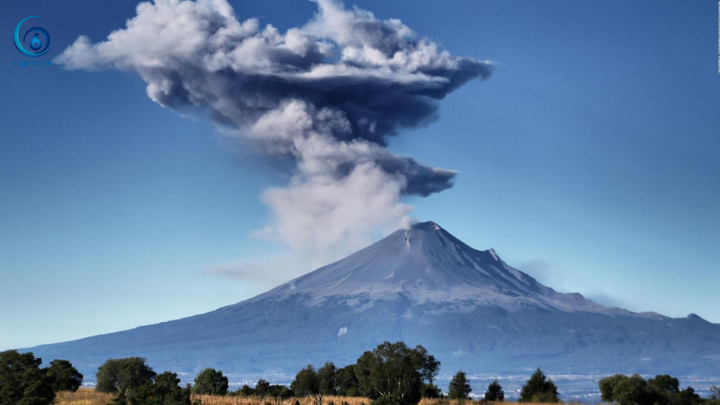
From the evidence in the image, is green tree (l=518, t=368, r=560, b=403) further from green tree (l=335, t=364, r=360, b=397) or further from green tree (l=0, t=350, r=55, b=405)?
green tree (l=0, t=350, r=55, b=405)

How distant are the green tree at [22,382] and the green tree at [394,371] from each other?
22179 mm

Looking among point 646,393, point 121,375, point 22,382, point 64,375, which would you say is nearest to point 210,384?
point 121,375

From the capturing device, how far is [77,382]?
50.7 meters

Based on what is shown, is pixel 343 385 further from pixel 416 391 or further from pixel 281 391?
pixel 416 391

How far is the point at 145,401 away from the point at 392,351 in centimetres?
2134

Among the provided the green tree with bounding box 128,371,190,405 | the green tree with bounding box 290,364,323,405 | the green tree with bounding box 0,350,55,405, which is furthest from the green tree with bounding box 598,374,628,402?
the green tree with bounding box 0,350,55,405

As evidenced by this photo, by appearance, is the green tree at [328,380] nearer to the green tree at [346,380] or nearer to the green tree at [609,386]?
the green tree at [346,380]

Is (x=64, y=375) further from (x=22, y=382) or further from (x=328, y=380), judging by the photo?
(x=328, y=380)

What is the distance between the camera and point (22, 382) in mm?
35875

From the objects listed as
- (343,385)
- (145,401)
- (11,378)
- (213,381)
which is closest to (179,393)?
(145,401)

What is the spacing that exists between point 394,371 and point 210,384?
20016 millimetres

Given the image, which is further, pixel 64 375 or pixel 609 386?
pixel 609 386

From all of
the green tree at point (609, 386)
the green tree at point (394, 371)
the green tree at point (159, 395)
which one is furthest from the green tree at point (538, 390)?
the green tree at point (159, 395)

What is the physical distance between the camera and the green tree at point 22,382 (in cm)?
3409
